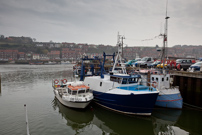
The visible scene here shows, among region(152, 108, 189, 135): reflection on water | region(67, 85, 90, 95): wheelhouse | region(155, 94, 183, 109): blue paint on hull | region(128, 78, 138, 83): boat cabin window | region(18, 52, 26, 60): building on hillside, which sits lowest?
region(152, 108, 189, 135): reflection on water

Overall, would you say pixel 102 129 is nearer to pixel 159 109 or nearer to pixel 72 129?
pixel 72 129

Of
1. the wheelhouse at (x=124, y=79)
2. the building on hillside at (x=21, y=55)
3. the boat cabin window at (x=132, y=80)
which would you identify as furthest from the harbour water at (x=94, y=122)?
the building on hillside at (x=21, y=55)

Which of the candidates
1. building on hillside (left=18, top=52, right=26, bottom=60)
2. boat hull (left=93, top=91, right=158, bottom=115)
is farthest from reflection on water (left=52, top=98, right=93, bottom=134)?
building on hillside (left=18, top=52, right=26, bottom=60)

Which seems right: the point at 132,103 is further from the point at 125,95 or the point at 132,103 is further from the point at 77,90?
the point at 77,90

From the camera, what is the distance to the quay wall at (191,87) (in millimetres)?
19000

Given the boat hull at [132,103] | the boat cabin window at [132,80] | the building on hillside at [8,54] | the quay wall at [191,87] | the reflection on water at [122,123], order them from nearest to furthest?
1. the reflection on water at [122,123]
2. the boat hull at [132,103]
3. the boat cabin window at [132,80]
4. the quay wall at [191,87]
5. the building on hillside at [8,54]

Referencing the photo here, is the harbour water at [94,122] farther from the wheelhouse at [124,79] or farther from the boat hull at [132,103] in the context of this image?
the wheelhouse at [124,79]

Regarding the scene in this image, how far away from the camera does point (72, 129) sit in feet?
47.6

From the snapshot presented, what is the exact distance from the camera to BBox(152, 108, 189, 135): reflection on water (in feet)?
46.6

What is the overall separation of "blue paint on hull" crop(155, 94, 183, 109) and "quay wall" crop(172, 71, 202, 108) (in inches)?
95.9

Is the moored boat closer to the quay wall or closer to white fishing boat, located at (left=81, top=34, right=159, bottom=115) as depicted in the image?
the quay wall

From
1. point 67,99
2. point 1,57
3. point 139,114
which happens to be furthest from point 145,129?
point 1,57

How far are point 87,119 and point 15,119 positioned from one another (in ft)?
26.4

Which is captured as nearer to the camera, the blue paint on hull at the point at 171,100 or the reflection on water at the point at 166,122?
the reflection on water at the point at 166,122
